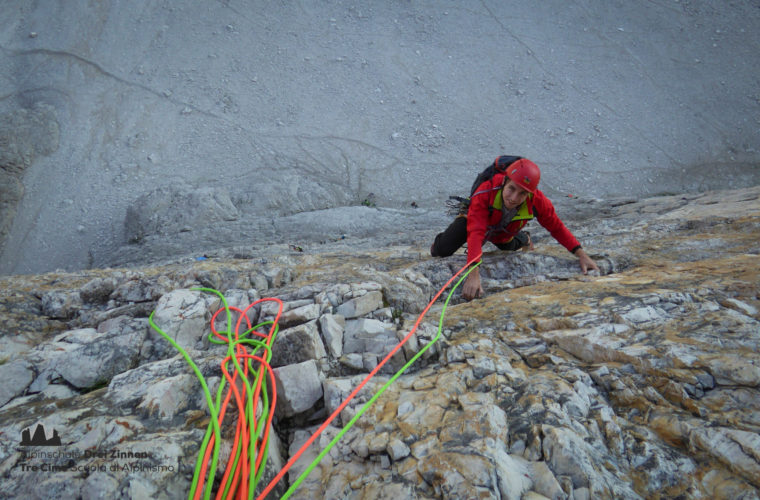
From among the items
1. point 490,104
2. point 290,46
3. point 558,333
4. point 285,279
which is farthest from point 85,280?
point 490,104

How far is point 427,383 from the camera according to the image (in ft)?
6.40

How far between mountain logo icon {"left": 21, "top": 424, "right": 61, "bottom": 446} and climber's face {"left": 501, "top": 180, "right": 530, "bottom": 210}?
3011 millimetres

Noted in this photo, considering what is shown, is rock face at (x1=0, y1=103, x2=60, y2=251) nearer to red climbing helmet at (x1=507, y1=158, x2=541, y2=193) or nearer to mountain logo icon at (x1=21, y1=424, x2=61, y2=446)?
mountain logo icon at (x1=21, y1=424, x2=61, y2=446)

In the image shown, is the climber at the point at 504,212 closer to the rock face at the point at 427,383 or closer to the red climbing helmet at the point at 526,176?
the red climbing helmet at the point at 526,176

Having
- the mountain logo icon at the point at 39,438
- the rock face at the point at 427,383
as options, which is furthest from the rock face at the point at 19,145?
the mountain logo icon at the point at 39,438

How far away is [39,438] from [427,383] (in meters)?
1.83

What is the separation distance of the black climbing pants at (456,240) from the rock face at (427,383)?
650mm

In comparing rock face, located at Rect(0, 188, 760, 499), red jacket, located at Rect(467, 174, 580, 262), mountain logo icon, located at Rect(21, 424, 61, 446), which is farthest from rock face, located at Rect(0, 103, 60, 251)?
red jacket, located at Rect(467, 174, 580, 262)

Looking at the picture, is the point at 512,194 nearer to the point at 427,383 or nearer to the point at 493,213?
the point at 493,213

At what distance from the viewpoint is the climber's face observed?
2.69 m

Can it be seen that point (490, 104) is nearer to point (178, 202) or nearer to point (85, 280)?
point (178, 202)

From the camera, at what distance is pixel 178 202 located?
6.50 metres

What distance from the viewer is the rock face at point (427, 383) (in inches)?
55.5

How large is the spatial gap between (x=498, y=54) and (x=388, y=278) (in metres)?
9.68
